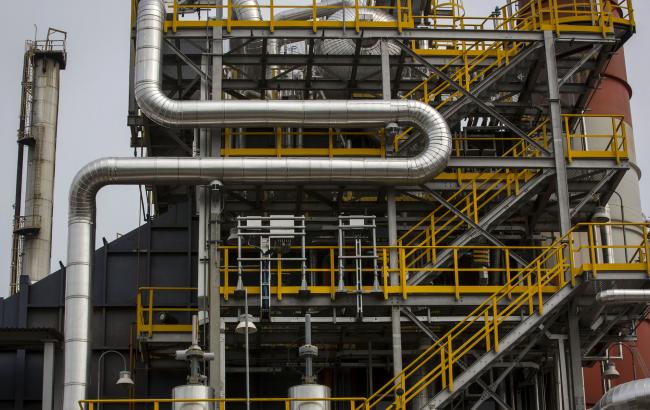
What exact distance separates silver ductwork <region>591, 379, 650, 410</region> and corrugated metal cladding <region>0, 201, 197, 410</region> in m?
13.3

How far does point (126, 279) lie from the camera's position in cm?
3825

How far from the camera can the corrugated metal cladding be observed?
36.9 meters

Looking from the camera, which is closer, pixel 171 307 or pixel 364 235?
pixel 364 235

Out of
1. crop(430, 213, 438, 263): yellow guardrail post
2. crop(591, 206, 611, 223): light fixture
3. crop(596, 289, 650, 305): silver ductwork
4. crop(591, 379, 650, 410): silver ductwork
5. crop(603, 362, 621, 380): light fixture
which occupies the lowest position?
crop(591, 379, 650, 410): silver ductwork

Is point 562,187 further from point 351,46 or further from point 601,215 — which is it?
point 351,46

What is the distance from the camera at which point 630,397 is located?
1089 inches

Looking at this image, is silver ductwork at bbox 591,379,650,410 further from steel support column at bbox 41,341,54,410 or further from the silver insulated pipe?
steel support column at bbox 41,341,54,410

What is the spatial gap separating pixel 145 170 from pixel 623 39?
1389 cm

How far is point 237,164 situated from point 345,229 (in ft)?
10.4

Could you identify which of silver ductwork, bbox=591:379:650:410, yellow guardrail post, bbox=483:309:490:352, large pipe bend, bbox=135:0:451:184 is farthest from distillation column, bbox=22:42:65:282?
silver ductwork, bbox=591:379:650:410

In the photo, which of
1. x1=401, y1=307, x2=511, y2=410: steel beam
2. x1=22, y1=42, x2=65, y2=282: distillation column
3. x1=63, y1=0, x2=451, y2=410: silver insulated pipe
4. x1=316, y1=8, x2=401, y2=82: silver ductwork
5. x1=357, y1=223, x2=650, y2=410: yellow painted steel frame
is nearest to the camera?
x1=357, y1=223, x2=650, y2=410: yellow painted steel frame

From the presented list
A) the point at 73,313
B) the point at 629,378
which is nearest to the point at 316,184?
the point at 73,313

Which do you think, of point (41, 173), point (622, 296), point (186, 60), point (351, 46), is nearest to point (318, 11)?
point (351, 46)

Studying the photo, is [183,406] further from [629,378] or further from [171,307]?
[629,378]
